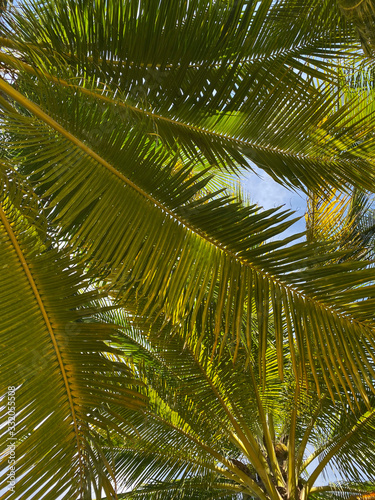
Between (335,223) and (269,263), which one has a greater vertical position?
(335,223)

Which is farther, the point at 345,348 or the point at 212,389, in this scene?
the point at 212,389

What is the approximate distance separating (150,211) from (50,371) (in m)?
0.70

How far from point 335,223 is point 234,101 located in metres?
2.23

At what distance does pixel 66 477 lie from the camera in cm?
139

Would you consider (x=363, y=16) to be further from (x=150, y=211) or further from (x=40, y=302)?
(x=40, y=302)

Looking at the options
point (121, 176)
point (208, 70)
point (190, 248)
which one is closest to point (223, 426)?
point (190, 248)

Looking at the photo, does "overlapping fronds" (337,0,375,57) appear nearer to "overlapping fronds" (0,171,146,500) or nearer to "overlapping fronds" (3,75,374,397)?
"overlapping fronds" (3,75,374,397)

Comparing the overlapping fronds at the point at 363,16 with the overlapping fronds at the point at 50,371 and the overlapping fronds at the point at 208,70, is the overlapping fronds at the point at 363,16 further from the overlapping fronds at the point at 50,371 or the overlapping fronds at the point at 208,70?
the overlapping fronds at the point at 50,371

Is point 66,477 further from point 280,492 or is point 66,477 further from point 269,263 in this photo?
point 280,492

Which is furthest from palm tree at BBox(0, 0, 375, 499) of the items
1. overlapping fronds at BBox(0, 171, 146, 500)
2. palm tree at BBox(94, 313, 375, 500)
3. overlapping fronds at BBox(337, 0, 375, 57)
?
palm tree at BBox(94, 313, 375, 500)

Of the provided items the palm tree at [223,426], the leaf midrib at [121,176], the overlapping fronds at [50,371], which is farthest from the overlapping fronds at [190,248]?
the palm tree at [223,426]

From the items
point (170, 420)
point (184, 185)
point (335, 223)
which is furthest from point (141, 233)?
point (335, 223)

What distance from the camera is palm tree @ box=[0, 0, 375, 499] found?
1471 millimetres

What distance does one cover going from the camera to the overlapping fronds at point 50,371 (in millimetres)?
1398
